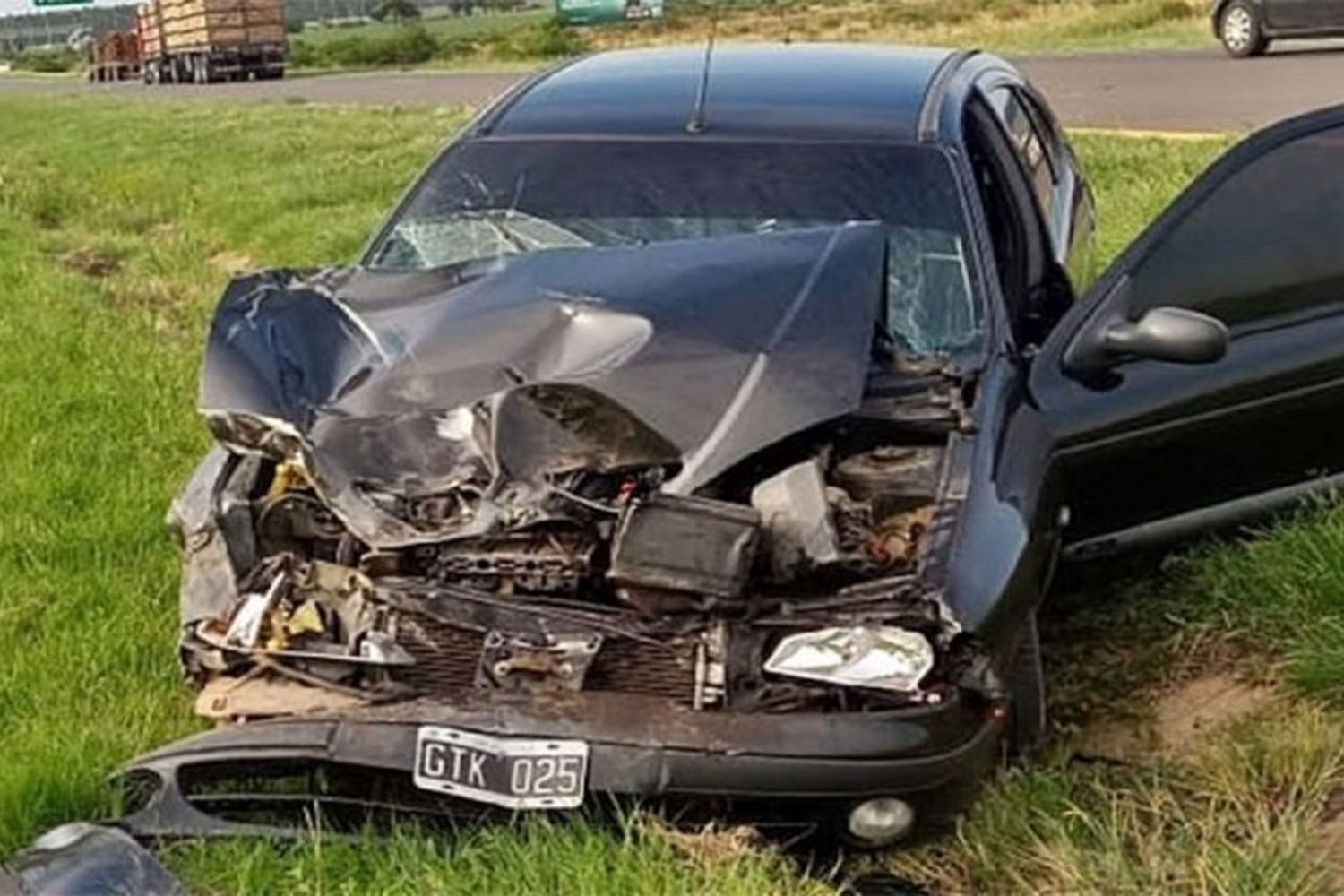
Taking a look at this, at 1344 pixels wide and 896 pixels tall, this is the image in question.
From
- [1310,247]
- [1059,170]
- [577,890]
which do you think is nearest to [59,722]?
[577,890]

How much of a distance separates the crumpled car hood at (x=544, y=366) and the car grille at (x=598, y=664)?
0.27 m

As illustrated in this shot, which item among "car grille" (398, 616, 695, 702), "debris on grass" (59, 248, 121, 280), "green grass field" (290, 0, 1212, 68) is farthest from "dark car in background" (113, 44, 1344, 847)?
"green grass field" (290, 0, 1212, 68)

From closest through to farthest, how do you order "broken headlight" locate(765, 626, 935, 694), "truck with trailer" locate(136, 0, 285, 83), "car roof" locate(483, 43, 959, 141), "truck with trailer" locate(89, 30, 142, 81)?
"broken headlight" locate(765, 626, 935, 694)
"car roof" locate(483, 43, 959, 141)
"truck with trailer" locate(136, 0, 285, 83)
"truck with trailer" locate(89, 30, 142, 81)

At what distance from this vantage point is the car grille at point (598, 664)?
147 inches

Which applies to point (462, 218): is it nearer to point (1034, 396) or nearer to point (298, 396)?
point (298, 396)

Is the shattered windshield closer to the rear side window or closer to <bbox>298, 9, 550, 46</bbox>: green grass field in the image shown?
the rear side window

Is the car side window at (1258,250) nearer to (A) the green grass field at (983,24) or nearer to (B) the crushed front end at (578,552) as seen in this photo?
(B) the crushed front end at (578,552)

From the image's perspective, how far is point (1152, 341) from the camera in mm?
4664

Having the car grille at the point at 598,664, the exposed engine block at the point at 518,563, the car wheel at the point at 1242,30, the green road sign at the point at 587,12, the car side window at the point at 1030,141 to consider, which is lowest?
the green road sign at the point at 587,12

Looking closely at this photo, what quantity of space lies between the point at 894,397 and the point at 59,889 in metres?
2.08

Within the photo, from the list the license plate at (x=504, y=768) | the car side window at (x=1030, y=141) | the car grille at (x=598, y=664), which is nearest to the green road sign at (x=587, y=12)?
the car side window at (x=1030, y=141)

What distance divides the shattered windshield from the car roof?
0.24ft

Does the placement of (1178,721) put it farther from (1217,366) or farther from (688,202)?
(688,202)

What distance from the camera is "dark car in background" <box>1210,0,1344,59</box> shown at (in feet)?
73.1
